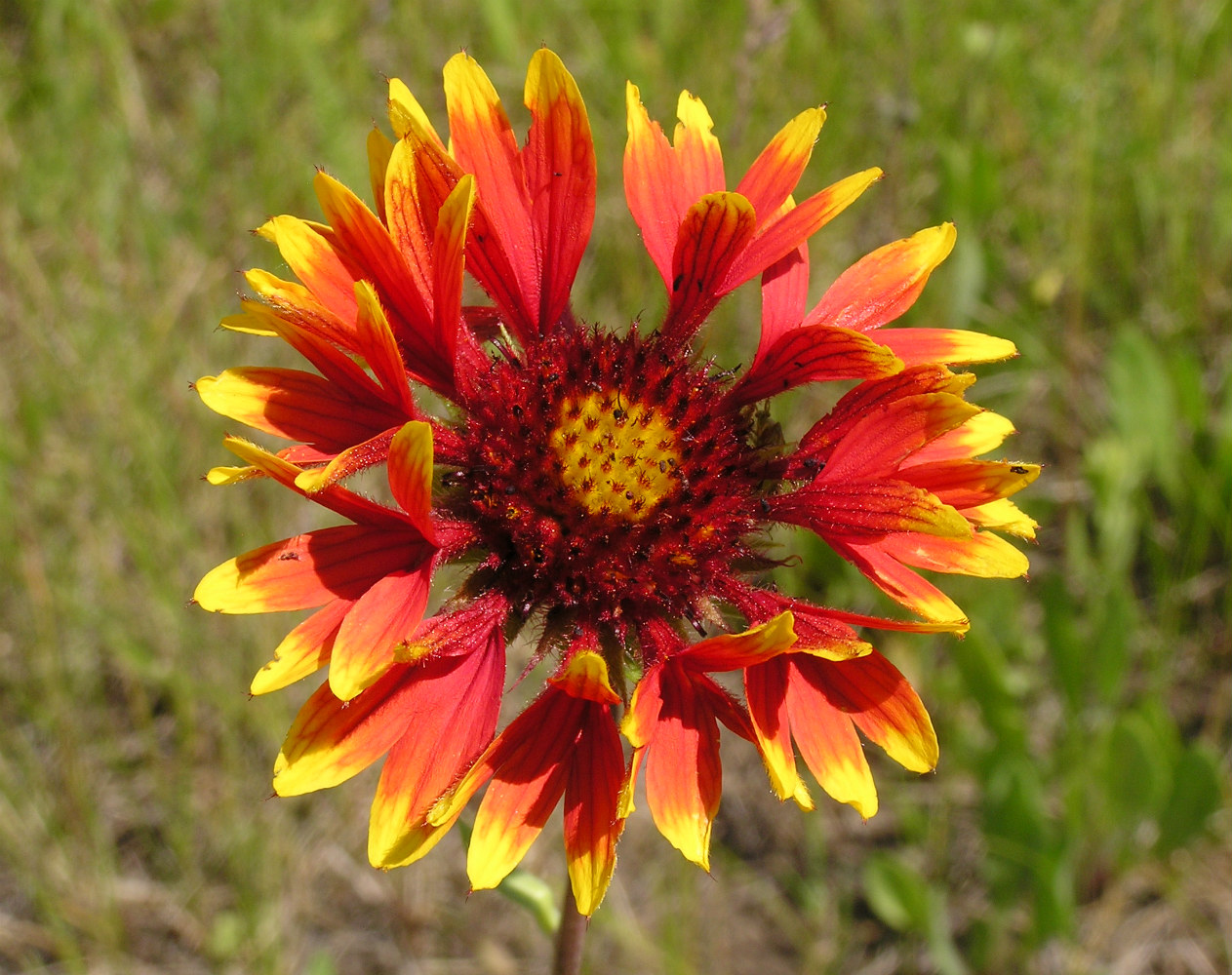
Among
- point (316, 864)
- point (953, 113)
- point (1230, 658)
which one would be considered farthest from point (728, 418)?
point (953, 113)

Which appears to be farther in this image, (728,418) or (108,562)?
(108,562)

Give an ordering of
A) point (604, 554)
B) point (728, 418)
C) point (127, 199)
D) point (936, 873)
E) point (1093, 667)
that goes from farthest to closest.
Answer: point (127, 199) → point (936, 873) → point (1093, 667) → point (728, 418) → point (604, 554)

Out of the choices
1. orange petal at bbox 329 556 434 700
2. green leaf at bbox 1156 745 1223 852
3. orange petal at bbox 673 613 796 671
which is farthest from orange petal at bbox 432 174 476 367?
green leaf at bbox 1156 745 1223 852

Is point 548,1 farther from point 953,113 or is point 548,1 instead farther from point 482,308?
point 482,308

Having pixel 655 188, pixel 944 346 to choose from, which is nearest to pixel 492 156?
pixel 655 188

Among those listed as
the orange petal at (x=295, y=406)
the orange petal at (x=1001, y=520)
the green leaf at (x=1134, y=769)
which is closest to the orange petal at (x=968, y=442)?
the orange petal at (x=1001, y=520)

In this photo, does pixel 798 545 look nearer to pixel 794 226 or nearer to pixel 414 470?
pixel 794 226

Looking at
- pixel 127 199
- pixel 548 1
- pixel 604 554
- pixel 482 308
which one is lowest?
pixel 604 554
